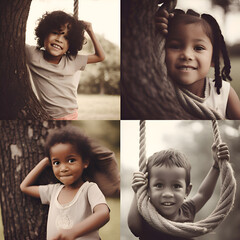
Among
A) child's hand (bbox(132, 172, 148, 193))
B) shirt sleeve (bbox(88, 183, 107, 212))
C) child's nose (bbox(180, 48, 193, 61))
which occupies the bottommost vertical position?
shirt sleeve (bbox(88, 183, 107, 212))

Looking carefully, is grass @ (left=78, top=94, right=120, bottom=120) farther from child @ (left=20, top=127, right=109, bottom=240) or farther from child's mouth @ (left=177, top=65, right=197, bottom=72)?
child's mouth @ (left=177, top=65, right=197, bottom=72)

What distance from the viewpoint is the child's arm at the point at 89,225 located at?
1423 mm

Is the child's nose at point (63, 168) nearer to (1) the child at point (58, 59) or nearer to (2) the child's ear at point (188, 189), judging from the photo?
(1) the child at point (58, 59)

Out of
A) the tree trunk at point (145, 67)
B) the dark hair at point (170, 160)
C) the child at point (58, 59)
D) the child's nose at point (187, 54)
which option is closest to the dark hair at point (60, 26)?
the child at point (58, 59)

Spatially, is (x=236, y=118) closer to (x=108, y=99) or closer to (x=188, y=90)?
Result: (x=188, y=90)

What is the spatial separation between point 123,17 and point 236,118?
0.59 meters

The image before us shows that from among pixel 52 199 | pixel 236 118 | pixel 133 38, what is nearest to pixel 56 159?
pixel 52 199

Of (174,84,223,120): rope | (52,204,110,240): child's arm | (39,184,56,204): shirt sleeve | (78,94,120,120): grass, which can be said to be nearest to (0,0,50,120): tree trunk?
(78,94,120,120): grass

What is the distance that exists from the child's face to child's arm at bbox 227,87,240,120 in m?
0.60

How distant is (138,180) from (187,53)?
1.71ft

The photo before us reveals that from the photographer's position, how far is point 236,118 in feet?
4.85

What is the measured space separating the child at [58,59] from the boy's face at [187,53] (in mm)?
274

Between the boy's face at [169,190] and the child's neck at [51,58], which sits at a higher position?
the child's neck at [51,58]

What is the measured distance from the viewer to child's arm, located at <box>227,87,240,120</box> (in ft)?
4.84
